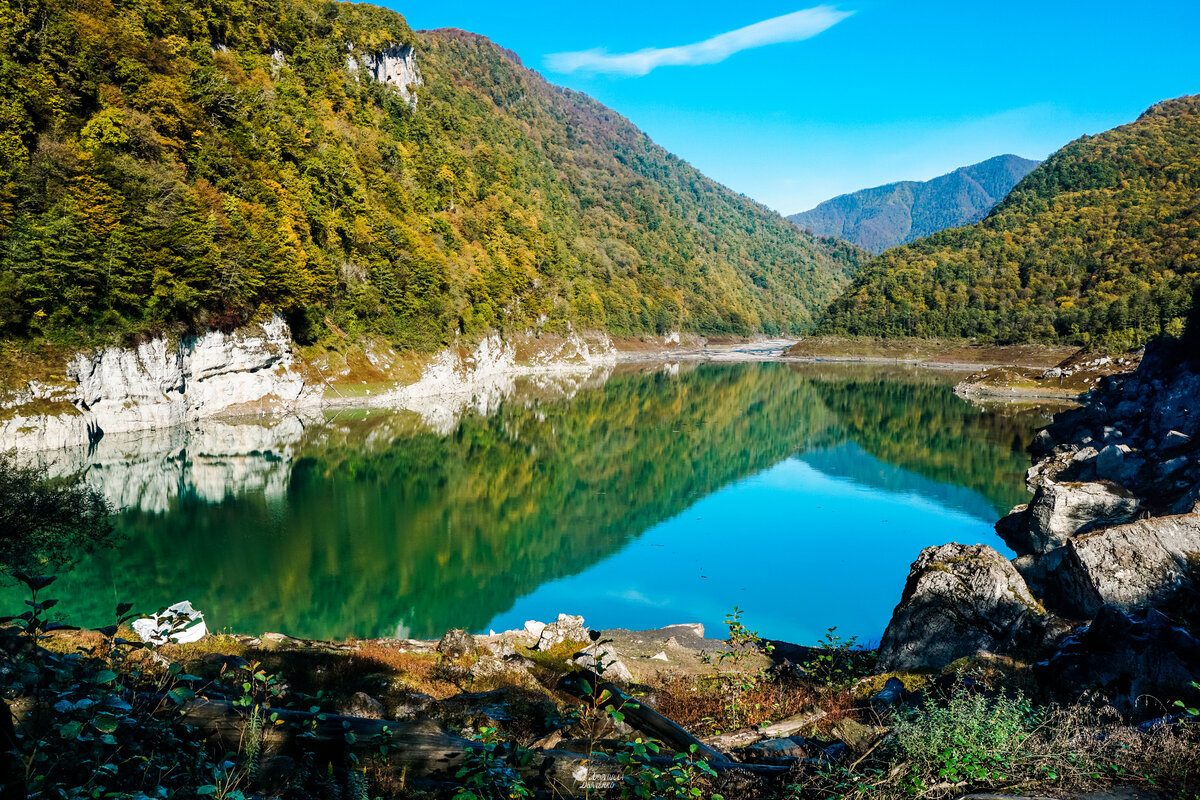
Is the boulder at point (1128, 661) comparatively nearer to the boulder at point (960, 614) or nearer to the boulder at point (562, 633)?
the boulder at point (960, 614)

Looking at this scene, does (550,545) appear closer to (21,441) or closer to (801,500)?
(801,500)

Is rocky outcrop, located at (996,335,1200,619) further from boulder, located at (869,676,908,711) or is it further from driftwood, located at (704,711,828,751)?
driftwood, located at (704,711,828,751)

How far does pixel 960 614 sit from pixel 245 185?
199 ft

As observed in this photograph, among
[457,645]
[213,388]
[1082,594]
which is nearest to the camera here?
[1082,594]

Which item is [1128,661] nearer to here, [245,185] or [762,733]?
[762,733]

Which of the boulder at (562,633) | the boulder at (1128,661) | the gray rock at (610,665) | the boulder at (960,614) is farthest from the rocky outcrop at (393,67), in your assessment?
the boulder at (1128,661)

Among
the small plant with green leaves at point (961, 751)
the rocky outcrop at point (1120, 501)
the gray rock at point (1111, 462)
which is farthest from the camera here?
the gray rock at point (1111, 462)

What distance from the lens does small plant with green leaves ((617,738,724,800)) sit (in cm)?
353

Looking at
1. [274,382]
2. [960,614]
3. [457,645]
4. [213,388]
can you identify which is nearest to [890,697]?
[960,614]

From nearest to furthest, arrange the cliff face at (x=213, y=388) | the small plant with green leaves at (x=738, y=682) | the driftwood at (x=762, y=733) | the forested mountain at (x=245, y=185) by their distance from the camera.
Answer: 1. the driftwood at (x=762, y=733)
2. the small plant with green leaves at (x=738, y=682)
3. the cliff face at (x=213, y=388)
4. the forested mountain at (x=245, y=185)

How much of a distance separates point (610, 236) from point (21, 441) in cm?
15674

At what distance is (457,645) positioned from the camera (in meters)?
13.9

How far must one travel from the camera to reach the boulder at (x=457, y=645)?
13.7m

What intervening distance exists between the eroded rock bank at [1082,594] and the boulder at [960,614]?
0.8 inches
